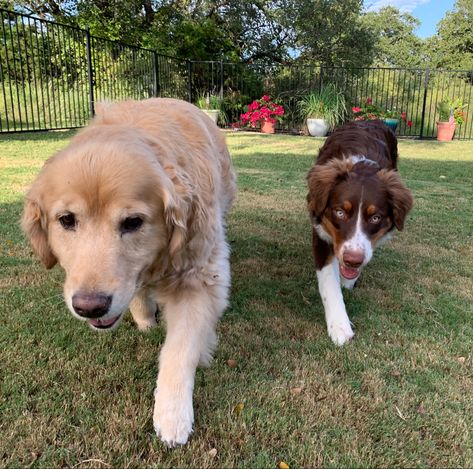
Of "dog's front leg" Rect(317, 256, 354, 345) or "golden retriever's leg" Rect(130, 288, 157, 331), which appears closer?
"golden retriever's leg" Rect(130, 288, 157, 331)

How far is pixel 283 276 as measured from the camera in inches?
159

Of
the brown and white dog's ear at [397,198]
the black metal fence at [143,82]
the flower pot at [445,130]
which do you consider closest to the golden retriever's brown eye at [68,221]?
the brown and white dog's ear at [397,198]

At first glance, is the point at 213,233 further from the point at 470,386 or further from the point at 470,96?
the point at 470,96

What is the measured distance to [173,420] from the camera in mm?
1968

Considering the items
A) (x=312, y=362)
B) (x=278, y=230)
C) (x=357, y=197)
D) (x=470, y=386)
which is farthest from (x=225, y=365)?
(x=278, y=230)

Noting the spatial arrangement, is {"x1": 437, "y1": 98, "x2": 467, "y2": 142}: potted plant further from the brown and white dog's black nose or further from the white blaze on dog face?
the white blaze on dog face

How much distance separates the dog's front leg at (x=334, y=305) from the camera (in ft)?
9.75

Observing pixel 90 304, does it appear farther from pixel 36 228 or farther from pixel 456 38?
pixel 456 38

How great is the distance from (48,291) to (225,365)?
1.57 metres

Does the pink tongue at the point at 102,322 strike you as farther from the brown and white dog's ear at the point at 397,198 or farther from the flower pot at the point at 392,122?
the flower pot at the point at 392,122

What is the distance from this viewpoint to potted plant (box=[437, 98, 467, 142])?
58.4ft

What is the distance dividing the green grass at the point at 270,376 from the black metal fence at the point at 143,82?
28.8 feet

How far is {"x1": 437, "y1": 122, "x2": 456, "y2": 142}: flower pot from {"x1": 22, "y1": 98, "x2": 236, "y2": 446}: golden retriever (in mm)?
17556

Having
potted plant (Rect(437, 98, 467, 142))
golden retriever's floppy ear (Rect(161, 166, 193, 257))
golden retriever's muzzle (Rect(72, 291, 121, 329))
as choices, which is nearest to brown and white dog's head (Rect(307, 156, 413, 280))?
golden retriever's floppy ear (Rect(161, 166, 193, 257))
